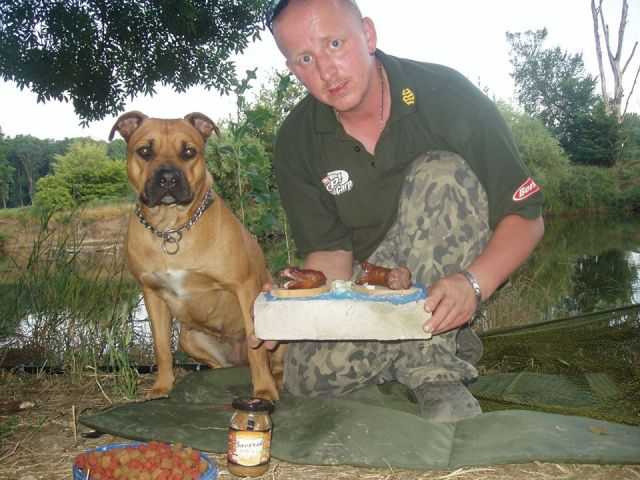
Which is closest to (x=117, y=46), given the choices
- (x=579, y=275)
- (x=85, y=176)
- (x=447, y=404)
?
(x=447, y=404)

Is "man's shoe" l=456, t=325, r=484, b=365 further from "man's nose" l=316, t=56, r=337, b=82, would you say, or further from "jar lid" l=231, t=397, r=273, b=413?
"man's nose" l=316, t=56, r=337, b=82

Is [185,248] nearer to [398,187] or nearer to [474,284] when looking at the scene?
[398,187]

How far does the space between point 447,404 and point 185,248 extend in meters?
1.57

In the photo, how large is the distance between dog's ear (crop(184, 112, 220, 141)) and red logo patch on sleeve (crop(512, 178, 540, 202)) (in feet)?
5.76

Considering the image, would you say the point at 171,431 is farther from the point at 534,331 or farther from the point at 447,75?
the point at 534,331

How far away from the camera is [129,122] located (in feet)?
11.3

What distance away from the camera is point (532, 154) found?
21812 mm

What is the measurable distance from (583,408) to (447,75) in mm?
1631

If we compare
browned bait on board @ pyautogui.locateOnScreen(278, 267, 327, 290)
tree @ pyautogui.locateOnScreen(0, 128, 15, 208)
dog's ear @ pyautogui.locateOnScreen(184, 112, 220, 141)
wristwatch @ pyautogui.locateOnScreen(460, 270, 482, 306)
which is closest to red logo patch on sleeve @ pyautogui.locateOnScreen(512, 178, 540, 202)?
wristwatch @ pyautogui.locateOnScreen(460, 270, 482, 306)

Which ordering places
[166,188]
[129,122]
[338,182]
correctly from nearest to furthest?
[338,182], [166,188], [129,122]

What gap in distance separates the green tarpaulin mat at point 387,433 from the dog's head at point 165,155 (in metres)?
1.09

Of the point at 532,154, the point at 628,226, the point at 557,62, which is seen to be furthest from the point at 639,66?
the point at 628,226

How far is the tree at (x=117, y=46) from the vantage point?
6.45 m

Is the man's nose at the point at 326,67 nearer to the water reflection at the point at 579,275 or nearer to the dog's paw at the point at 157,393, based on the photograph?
the dog's paw at the point at 157,393
